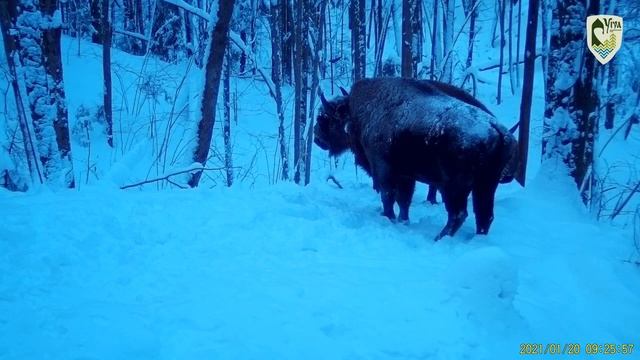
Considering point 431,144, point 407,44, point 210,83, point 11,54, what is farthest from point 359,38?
point 11,54

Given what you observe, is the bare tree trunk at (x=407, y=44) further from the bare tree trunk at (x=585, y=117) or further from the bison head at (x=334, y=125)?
the bare tree trunk at (x=585, y=117)

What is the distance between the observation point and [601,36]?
6133mm

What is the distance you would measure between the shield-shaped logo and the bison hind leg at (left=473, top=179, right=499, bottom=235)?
262 centimetres

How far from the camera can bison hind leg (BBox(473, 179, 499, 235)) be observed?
4.75 m

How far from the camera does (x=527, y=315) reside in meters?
2.95

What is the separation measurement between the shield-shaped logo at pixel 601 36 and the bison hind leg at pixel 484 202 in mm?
2621

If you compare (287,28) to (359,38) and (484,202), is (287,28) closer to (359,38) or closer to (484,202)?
(359,38)

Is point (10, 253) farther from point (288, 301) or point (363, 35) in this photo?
point (363, 35)

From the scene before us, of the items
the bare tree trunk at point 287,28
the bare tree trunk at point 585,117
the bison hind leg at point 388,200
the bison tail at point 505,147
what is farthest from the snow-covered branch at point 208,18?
the bare tree trunk at point 585,117

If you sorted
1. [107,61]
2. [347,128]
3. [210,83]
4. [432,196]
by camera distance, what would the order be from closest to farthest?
[347,128]
[432,196]
[210,83]
[107,61]

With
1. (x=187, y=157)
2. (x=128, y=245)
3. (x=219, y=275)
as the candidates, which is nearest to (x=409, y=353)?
(x=219, y=275)

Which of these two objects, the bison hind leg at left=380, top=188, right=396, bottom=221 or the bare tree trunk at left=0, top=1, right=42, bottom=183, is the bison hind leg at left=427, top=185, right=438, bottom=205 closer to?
the bison hind leg at left=380, top=188, right=396, bottom=221

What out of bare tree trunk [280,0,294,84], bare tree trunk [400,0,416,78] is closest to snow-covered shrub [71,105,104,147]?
bare tree trunk [280,0,294,84]

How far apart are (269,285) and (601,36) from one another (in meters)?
5.66
